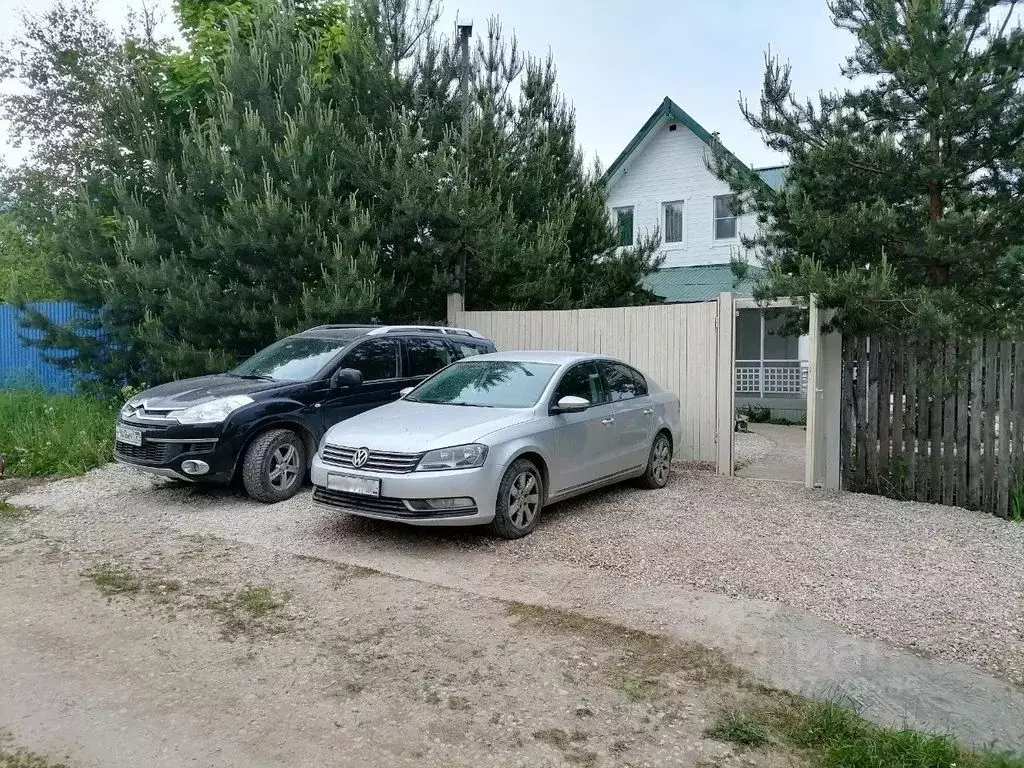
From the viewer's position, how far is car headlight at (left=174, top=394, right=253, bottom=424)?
7.58m

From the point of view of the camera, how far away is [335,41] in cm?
1520

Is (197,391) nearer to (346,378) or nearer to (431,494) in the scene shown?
(346,378)

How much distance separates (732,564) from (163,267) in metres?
9.08

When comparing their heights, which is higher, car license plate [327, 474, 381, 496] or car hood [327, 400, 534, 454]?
car hood [327, 400, 534, 454]

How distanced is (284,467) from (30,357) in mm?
11298

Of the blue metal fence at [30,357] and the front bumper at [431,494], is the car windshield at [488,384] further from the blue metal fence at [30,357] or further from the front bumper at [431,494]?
the blue metal fence at [30,357]

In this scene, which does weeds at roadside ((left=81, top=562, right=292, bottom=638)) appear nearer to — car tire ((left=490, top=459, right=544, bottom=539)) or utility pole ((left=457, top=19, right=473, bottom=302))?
car tire ((left=490, top=459, right=544, bottom=539))

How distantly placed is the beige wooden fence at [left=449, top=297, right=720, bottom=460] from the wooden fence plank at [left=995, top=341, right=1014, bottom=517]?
9.13 feet

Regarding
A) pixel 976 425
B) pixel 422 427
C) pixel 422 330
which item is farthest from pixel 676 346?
pixel 422 427

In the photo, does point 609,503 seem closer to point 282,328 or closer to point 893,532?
point 893,532

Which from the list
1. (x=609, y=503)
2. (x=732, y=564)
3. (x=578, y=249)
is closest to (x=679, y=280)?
(x=578, y=249)

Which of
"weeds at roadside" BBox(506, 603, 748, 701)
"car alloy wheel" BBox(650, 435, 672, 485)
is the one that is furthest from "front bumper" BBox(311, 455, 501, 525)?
"car alloy wheel" BBox(650, 435, 672, 485)

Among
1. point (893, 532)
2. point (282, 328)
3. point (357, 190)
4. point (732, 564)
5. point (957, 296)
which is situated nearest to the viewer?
point (732, 564)

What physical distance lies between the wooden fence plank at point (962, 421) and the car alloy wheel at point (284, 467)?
6.50m
